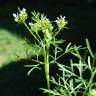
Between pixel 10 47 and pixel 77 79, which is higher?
pixel 10 47

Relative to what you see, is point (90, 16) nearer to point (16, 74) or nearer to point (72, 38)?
point (72, 38)

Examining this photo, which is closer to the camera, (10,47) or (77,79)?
(77,79)

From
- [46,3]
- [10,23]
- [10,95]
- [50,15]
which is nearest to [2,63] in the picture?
[10,95]

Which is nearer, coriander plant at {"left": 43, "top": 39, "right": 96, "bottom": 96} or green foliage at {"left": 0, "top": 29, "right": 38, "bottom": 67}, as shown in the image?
coriander plant at {"left": 43, "top": 39, "right": 96, "bottom": 96}

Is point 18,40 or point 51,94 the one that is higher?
point 18,40

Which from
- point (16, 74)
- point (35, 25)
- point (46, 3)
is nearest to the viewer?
point (35, 25)

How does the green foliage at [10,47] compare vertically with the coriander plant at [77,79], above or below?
above

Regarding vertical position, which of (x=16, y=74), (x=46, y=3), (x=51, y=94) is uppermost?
(x=46, y=3)

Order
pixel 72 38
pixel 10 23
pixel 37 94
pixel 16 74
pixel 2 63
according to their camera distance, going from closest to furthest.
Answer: pixel 37 94, pixel 16 74, pixel 2 63, pixel 72 38, pixel 10 23

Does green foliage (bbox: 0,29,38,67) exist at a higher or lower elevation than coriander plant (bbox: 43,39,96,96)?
higher

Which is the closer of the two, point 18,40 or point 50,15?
point 18,40

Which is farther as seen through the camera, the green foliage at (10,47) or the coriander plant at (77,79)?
the green foliage at (10,47)
